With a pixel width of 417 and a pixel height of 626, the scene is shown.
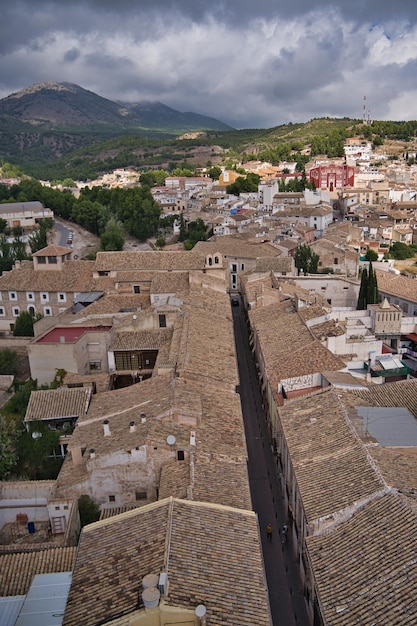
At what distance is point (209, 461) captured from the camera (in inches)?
667

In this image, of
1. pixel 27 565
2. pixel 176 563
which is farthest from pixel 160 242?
pixel 176 563

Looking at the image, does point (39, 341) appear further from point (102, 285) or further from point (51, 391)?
point (102, 285)

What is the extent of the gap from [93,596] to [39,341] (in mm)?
18670

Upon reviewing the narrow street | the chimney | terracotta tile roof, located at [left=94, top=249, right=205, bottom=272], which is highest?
terracotta tile roof, located at [left=94, top=249, right=205, bottom=272]

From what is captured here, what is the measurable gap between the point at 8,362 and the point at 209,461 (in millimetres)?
19741

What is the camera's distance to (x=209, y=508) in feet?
46.7

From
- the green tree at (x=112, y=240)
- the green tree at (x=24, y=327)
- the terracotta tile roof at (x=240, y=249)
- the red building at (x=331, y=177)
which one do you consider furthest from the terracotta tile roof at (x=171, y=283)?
the red building at (x=331, y=177)

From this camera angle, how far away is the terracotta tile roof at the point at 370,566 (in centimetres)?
1156

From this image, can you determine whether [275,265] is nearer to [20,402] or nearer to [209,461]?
[20,402]

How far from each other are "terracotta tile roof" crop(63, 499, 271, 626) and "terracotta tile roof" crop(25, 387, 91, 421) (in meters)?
9.75

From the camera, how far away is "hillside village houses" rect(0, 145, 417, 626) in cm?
1204

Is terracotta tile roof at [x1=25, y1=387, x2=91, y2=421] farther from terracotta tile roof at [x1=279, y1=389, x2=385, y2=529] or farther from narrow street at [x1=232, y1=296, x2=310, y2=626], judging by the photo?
terracotta tile roof at [x1=279, y1=389, x2=385, y2=529]

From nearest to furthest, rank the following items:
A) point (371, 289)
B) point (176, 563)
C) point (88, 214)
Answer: point (176, 563) → point (371, 289) → point (88, 214)

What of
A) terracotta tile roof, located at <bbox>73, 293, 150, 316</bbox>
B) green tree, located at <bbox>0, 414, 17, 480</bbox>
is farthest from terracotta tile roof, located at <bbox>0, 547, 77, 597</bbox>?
terracotta tile roof, located at <bbox>73, 293, 150, 316</bbox>
